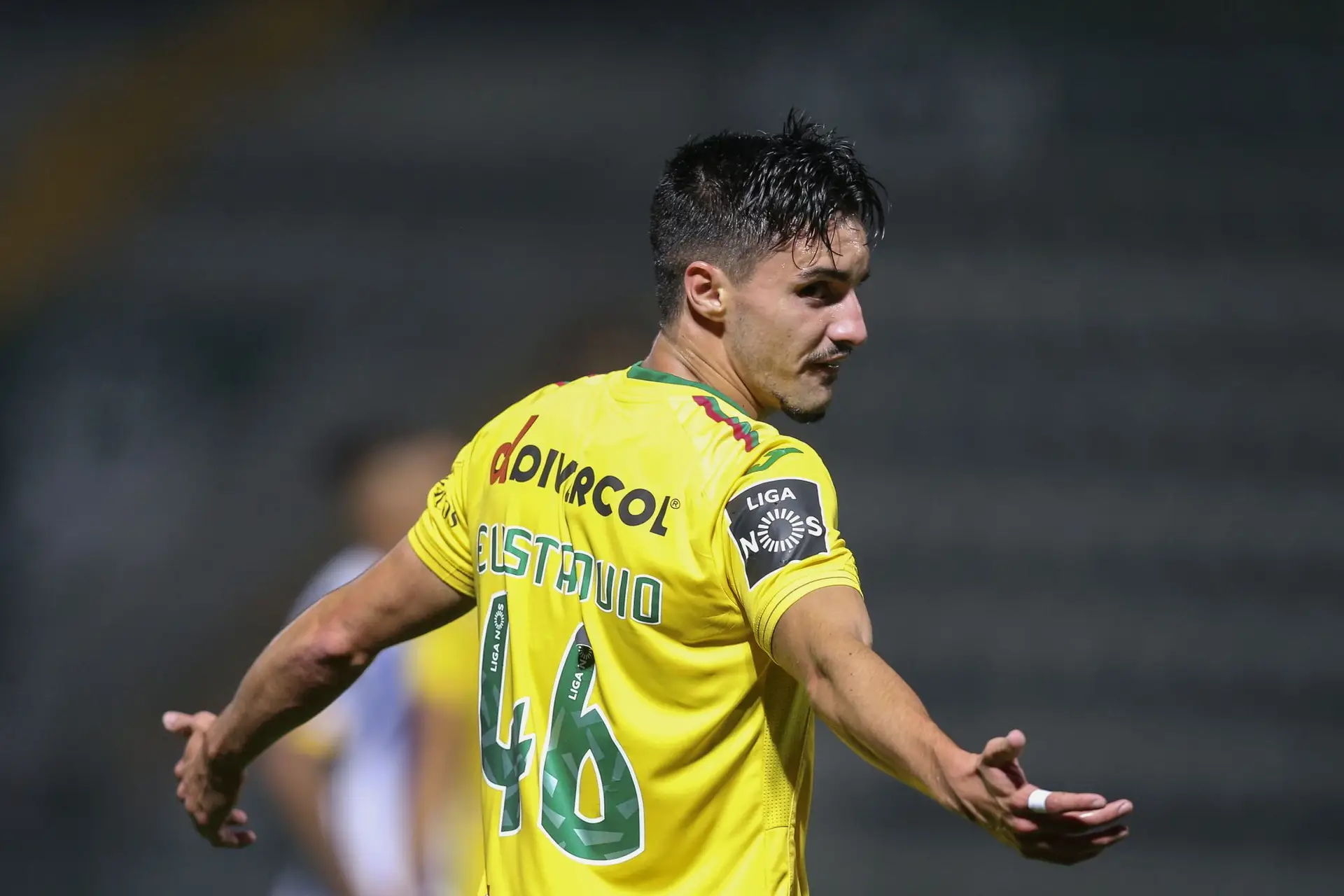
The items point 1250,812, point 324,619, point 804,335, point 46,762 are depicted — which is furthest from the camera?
point 46,762

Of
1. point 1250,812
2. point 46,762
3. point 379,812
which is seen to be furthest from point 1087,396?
point 46,762

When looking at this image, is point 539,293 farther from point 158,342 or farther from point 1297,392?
point 1297,392

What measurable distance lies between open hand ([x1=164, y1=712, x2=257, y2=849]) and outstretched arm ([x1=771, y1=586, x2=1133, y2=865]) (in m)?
1.00

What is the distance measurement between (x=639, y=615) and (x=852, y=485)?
7.87ft

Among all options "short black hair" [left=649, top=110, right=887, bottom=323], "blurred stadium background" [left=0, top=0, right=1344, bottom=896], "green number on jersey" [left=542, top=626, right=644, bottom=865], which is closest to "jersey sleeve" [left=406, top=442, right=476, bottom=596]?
"green number on jersey" [left=542, top=626, right=644, bottom=865]

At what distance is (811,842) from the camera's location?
12.7 feet

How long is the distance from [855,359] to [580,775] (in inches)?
95.2

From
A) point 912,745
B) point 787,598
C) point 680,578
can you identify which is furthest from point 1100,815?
point 680,578

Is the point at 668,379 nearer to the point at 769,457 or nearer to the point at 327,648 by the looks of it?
→ the point at 769,457

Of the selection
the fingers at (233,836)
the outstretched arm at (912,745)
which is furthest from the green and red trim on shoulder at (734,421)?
the fingers at (233,836)

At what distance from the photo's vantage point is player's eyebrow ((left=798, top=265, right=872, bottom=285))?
1812 mm

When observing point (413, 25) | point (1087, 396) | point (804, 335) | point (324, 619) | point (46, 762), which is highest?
point (413, 25)

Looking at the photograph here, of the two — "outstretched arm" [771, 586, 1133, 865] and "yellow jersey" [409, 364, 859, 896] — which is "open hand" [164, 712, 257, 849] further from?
"outstretched arm" [771, 586, 1133, 865]

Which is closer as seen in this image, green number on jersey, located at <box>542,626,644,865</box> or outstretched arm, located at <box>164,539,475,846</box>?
green number on jersey, located at <box>542,626,644,865</box>
